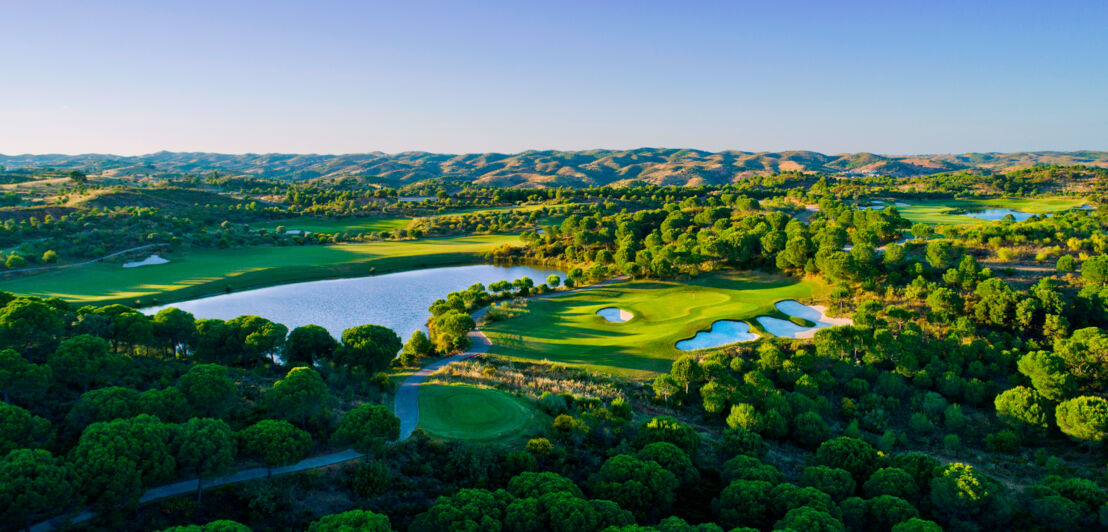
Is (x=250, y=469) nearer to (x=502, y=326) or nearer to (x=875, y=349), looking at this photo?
(x=502, y=326)

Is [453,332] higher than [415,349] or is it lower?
higher

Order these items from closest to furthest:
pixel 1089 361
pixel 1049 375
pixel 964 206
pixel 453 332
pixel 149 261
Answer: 1. pixel 1049 375
2. pixel 1089 361
3. pixel 453 332
4. pixel 149 261
5. pixel 964 206

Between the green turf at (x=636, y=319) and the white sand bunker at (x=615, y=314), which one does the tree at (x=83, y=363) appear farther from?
the white sand bunker at (x=615, y=314)

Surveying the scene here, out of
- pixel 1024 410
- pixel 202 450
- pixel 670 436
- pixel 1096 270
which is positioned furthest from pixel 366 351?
pixel 1096 270

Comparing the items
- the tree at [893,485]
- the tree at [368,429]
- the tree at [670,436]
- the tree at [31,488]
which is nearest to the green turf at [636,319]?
the tree at [670,436]

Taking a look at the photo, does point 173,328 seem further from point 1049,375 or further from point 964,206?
point 964,206

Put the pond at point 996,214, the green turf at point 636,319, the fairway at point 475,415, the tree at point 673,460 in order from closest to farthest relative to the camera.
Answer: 1. the tree at point 673,460
2. the fairway at point 475,415
3. the green turf at point 636,319
4. the pond at point 996,214

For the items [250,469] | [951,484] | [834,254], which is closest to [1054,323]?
[834,254]
